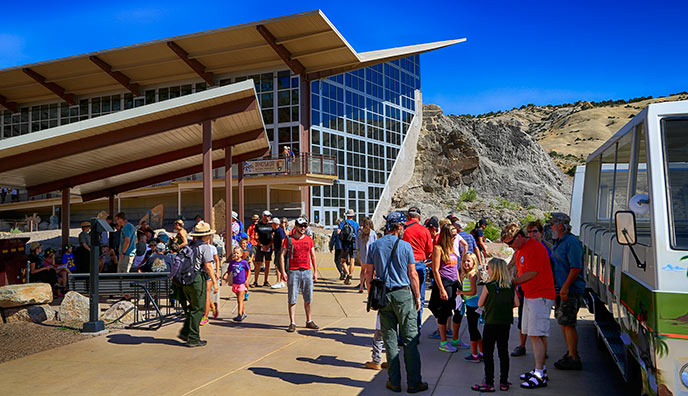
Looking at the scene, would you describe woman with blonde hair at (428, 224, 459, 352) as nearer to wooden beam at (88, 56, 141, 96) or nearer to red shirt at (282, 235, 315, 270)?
red shirt at (282, 235, 315, 270)

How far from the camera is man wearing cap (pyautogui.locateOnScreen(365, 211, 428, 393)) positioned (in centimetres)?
539

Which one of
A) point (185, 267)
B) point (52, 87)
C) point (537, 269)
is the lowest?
point (185, 267)

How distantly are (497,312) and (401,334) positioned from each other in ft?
3.18

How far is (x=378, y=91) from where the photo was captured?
35.1 meters

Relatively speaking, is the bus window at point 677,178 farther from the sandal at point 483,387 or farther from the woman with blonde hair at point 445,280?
the woman with blonde hair at point 445,280

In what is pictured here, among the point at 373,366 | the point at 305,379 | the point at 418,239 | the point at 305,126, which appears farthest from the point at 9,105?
the point at 373,366

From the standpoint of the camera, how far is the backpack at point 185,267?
286 inches

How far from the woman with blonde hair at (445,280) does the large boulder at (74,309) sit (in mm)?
5984

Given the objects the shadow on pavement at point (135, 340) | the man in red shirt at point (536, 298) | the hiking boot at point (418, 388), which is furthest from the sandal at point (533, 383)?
the shadow on pavement at point (135, 340)

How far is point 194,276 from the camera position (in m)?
7.27

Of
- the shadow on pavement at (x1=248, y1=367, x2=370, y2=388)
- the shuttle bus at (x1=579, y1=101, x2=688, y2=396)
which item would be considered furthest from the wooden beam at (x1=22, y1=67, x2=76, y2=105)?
the shuttle bus at (x1=579, y1=101, x2=688, y2=396)

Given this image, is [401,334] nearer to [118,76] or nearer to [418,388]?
[418,388]

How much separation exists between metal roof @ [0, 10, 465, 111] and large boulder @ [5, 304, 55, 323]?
18493mm

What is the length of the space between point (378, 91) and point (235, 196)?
38.3ft
